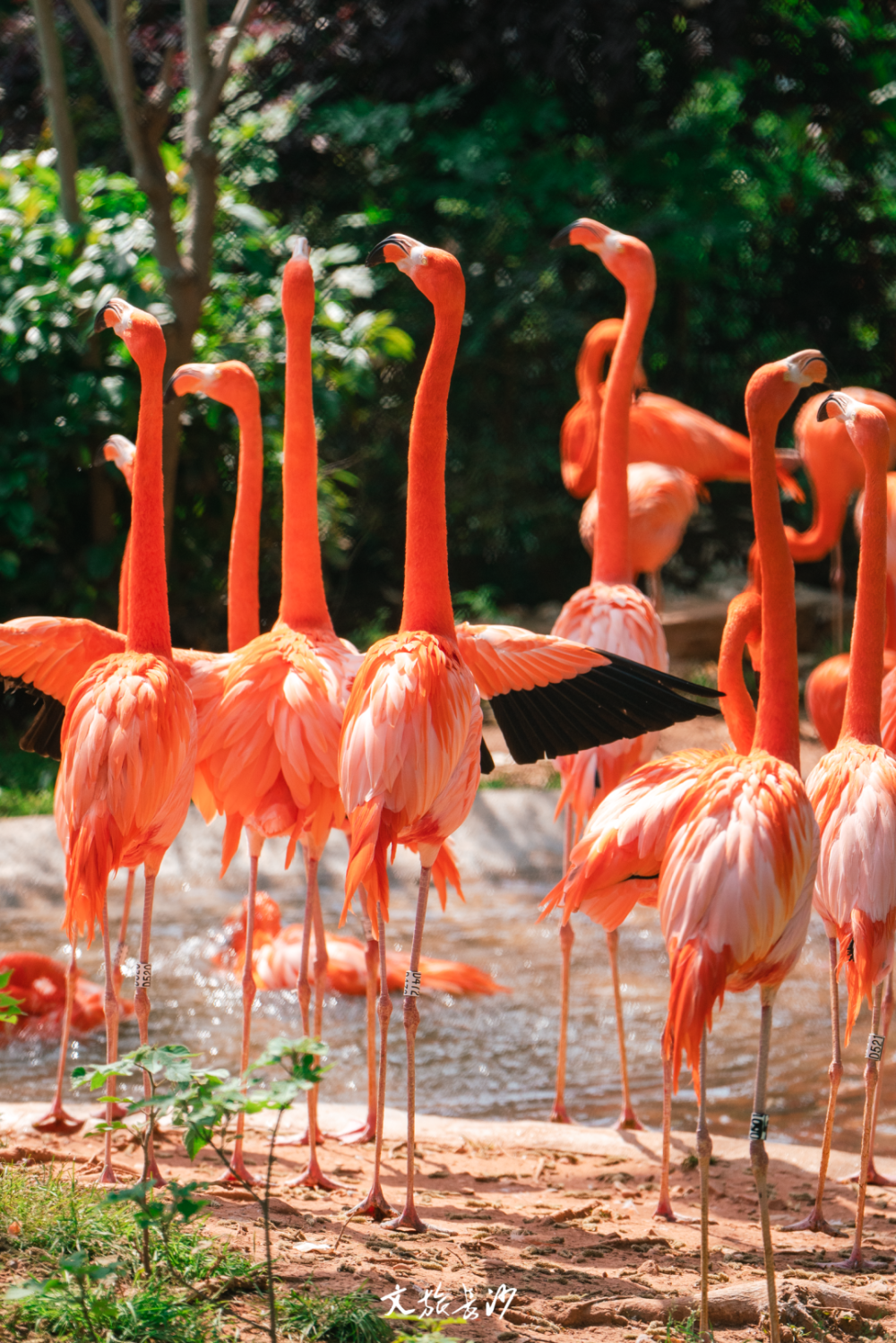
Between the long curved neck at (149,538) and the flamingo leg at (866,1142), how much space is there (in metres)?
1.94

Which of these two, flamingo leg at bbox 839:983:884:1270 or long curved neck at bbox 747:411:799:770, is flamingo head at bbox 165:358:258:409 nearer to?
long curved neck at bbox 747:411:799:770

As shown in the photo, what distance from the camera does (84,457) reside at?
7.58 metres

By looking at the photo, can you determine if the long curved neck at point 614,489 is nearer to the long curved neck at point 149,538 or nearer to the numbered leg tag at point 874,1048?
the long curved neck at point 149,538

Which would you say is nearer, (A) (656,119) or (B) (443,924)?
(B) (443,924)

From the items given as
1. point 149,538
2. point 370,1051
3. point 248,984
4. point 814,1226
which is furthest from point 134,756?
point 814,1226

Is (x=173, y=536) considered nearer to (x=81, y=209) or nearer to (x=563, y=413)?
(x=81, y=209)

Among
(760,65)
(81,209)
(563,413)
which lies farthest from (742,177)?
(81,209)

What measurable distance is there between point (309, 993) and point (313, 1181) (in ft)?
1.50

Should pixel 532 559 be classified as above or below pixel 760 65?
below

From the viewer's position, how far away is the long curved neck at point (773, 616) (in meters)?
2.90

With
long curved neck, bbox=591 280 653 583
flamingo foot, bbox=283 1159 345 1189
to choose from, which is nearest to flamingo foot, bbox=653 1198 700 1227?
Answer: flamingo foot, bbox=283 1159 345 1189

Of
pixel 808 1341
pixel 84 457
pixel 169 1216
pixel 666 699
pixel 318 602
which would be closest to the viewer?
pixel 169 1216

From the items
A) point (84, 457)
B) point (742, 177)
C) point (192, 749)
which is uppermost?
point (742, 177)

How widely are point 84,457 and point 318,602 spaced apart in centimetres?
426
